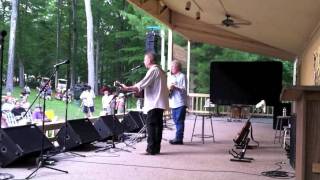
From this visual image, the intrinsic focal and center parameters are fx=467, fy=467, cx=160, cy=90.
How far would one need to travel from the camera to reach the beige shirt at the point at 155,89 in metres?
6.36

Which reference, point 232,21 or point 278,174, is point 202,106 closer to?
point 232,21

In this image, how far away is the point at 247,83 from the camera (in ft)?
35.1

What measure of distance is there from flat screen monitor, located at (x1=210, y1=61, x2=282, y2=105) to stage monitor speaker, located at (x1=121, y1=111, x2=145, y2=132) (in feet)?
8.11

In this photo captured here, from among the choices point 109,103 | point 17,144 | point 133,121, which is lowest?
point 17,144

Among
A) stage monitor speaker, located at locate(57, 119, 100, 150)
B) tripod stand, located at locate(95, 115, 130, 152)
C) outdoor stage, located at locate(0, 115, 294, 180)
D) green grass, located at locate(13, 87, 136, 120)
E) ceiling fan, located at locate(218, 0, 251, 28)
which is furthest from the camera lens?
green grass, located at locate(13, 87, 136, 120)

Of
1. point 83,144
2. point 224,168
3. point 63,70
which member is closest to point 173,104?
point 83,144

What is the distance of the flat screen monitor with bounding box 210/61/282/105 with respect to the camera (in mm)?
10516

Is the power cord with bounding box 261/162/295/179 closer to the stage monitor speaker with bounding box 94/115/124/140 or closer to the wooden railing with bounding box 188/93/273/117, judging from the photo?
the stage monitor speaker with bounding box 94/115/124/140

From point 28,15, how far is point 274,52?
38.8ft

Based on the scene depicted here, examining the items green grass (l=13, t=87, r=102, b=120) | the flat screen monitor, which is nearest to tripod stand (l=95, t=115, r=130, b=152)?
the flat screen monitor

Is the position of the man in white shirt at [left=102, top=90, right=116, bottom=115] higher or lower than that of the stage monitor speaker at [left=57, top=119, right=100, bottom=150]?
higher

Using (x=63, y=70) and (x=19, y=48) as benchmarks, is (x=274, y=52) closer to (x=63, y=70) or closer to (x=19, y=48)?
(x=63, y=70)

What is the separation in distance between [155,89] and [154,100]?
0.15m

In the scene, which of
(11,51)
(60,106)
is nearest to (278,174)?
(60,106)
